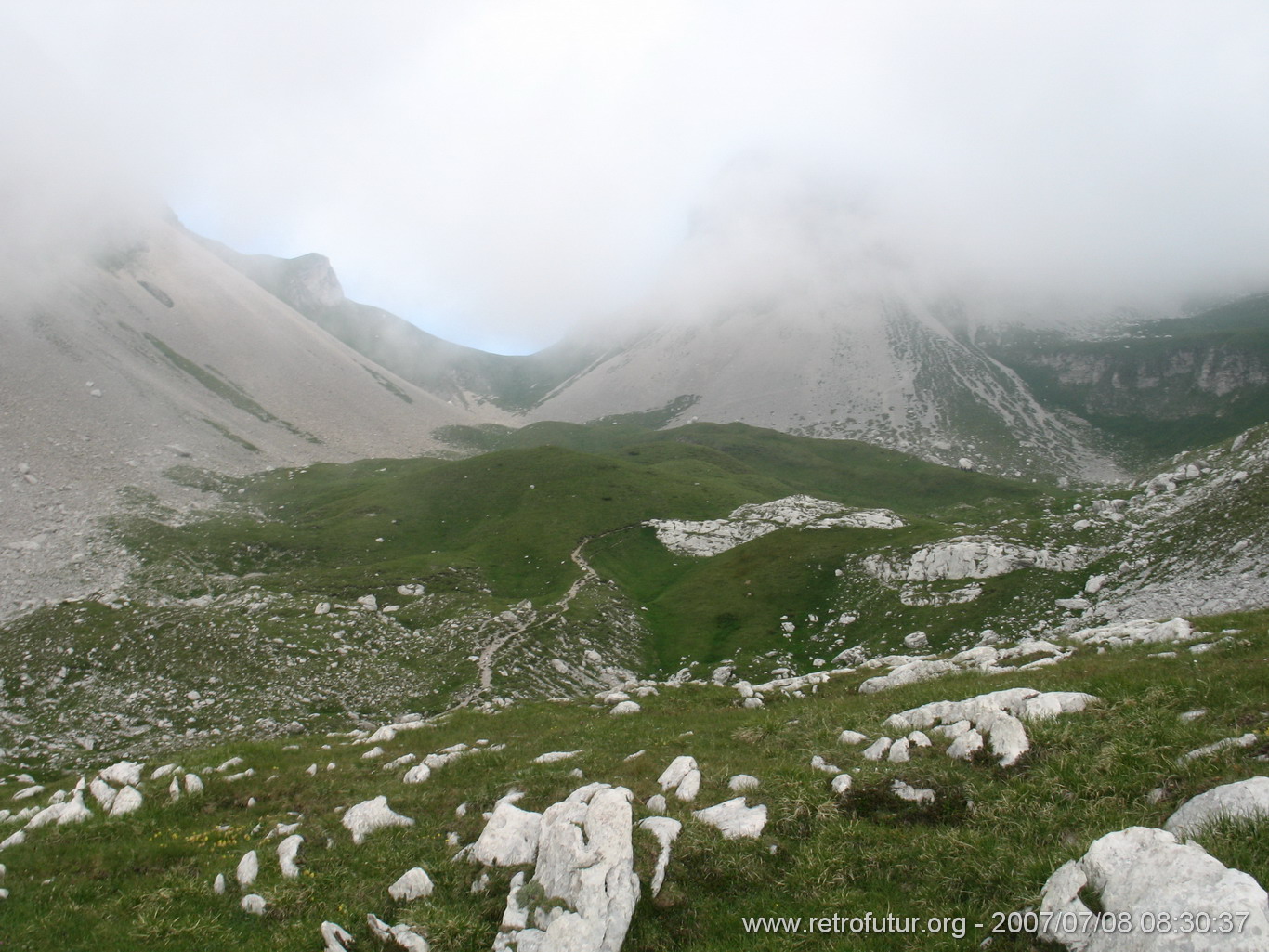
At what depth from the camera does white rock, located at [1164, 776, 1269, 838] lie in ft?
24.8

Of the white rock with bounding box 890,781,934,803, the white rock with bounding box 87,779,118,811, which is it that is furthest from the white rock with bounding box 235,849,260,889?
the white rock with bounding box 890,781,934,803

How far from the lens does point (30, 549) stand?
6262 centimetres

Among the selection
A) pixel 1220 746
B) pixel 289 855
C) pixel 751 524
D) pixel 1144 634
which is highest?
pixel 1220 746

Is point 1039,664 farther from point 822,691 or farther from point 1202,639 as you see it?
point 822,691

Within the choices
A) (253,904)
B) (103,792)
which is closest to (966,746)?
(253,904)

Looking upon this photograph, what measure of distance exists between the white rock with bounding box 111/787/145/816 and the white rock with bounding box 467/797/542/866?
10.9 metres

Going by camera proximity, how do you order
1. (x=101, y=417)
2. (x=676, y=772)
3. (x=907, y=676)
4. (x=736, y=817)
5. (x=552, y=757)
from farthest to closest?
1. (x=101, y=417)
2. (x=907, y=676)
3. (x=552, y=757)
4. (x=676, y=772)
5. (x=736, y=817)

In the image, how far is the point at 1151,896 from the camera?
21.2 feet

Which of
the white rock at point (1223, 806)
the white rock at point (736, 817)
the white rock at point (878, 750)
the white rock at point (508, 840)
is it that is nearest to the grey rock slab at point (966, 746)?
the white rock at point (878, 750)

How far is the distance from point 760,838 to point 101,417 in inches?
5553

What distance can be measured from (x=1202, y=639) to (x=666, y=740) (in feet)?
55.6

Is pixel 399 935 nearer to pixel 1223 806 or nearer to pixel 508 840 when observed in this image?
pixel 508 840

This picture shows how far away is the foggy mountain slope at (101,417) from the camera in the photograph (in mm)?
68500

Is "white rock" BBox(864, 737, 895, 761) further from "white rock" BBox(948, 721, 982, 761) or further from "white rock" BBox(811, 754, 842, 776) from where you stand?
"white rock" BBox(948, 721, 982, 761)
